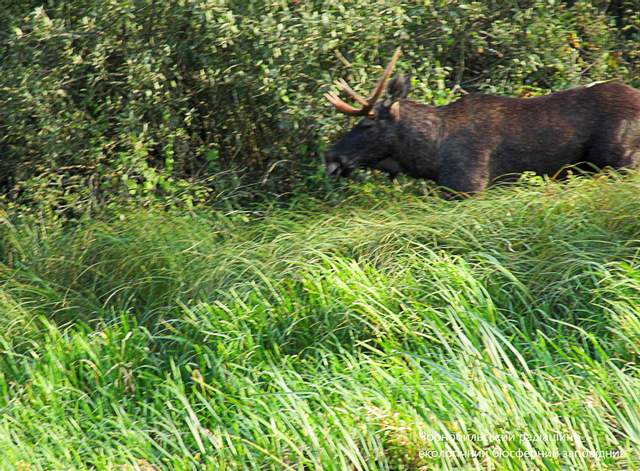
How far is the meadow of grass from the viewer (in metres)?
5.37

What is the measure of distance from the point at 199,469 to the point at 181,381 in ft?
2.66

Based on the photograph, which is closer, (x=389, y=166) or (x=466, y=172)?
(x=466, y=172)

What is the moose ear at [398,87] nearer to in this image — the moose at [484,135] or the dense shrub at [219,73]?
the moose at [484,135]

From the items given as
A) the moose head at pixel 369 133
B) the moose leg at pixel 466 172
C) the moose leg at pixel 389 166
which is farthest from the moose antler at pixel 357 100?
the moose leg at pixel 466 172

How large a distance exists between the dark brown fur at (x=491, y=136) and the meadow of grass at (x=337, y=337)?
356mm

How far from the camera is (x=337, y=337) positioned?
6.48 meters

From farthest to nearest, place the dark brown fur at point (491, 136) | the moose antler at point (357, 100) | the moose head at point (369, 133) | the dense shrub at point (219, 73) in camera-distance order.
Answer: the dense shrub at point (219, 73) → the moose head at point (369, 133) → the moose antler at point (357, 100) → the dark brown fur at point (491, 136)

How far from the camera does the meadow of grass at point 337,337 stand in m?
5.37

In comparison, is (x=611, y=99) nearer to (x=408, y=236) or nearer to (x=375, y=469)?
(x=408, y=236)

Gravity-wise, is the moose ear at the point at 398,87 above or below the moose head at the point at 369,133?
above

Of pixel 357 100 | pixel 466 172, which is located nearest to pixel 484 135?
pixel 466 172

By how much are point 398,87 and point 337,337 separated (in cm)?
285

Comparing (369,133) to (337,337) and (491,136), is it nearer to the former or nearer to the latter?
(491,136)

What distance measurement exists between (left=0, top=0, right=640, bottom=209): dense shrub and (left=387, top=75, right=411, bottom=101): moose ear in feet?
1.96
